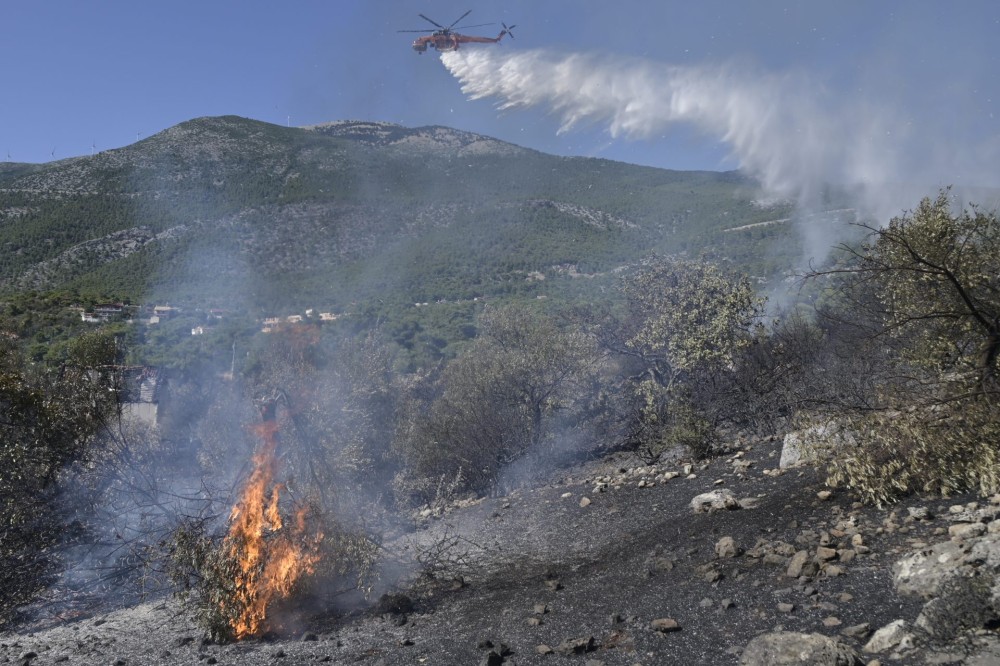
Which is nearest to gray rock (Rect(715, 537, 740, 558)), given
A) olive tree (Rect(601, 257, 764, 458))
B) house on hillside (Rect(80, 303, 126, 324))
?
olive tree (Rect(601, 257, 764, 458))

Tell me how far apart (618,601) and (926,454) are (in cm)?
358

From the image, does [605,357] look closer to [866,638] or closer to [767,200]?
[866,638]

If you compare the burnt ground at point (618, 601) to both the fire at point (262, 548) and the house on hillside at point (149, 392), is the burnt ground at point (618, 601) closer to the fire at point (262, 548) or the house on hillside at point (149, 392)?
the fire at point (262, 548)

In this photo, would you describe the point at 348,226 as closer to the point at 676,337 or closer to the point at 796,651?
the point at 676,337

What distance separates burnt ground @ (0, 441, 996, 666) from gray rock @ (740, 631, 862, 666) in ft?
0.82

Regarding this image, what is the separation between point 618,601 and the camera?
6.88 m

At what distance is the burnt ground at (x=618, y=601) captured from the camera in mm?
5711

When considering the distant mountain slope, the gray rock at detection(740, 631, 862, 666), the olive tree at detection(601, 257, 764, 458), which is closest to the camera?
the gray rock at detection(740, 631, 862, 666)

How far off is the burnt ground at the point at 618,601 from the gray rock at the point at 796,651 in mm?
250

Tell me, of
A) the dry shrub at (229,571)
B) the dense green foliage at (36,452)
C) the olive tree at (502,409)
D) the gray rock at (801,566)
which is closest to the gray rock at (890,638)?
the gray rock at (801,566)

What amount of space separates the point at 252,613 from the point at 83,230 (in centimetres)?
5169

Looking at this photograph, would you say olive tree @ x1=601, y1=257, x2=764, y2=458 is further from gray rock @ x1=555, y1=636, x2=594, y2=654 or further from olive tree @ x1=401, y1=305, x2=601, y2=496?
gray rock @ x1=555, y1=636, x2=594, y2=654

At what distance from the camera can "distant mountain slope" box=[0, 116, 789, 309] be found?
48472 mm

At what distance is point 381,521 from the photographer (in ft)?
43.4
